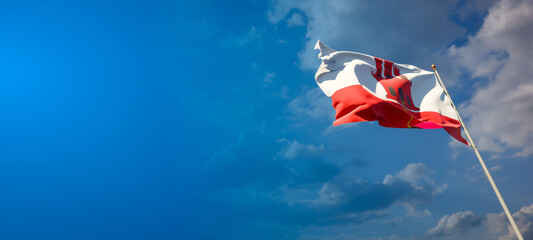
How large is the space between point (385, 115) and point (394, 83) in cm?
247

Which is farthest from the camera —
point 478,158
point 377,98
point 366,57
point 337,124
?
point 366,57

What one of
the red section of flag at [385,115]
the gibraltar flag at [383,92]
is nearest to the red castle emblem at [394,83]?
the gibraltar flag at [383,92]

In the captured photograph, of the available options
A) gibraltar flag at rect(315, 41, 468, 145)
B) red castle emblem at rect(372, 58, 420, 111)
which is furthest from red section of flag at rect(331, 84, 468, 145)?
red castle emblem at rect(372, 58, 420, 111)

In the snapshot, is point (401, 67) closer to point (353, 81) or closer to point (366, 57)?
point (366, 57)

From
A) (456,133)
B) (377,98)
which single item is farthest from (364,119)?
(456,133)

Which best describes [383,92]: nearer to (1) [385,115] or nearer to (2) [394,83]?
(2) [394,83]

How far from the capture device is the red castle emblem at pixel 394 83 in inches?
710

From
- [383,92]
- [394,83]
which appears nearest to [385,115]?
[383,92]

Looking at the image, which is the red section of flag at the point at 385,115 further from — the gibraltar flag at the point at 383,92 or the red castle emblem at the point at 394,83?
the red castle emblem at the point at 394,83

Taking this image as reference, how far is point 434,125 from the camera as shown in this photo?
659 inches

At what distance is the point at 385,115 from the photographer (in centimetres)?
1711

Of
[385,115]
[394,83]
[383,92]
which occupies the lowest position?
[385,115]

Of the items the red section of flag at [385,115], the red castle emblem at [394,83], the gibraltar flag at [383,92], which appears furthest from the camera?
the red castle emblem at [394,83]

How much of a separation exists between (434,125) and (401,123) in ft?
5.17
